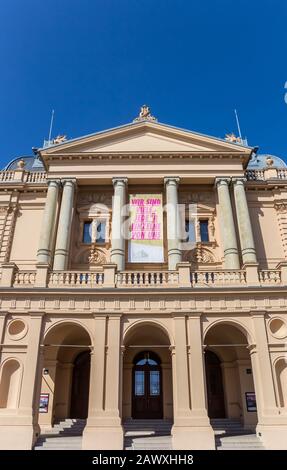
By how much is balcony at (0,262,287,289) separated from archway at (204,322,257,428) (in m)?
2.43

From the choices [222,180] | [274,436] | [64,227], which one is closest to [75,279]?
[64,227]

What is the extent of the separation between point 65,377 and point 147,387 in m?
4.36

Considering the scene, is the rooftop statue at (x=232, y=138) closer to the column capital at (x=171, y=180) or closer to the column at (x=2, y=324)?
the column capital at (x=171, y=180)

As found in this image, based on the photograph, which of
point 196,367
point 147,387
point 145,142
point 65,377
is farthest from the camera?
point 145,142

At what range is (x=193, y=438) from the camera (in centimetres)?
1358

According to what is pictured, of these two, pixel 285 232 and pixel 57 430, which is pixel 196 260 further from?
pixel 57 430

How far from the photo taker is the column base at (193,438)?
1348 centimetres

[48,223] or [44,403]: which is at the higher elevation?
[48,223]

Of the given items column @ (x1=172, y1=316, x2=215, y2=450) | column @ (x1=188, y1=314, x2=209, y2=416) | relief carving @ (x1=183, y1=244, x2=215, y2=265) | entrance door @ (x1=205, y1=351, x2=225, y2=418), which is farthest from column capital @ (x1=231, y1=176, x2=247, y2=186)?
column @ (x1=172, y1=316, x2=215, y2=450)

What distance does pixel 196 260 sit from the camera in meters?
24.2

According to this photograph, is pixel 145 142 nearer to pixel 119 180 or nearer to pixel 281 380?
pixel 119 180

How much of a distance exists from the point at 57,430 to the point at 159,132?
2017 centimetres

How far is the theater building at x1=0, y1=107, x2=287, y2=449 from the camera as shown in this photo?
572 inches

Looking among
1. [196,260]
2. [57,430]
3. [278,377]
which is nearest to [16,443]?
[57,430]
